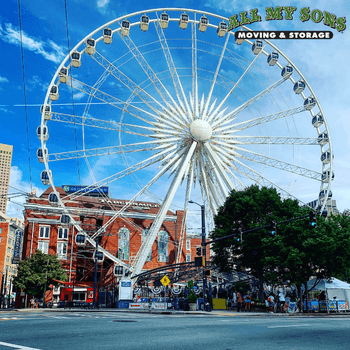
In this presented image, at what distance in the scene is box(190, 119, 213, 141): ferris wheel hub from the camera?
4406cm

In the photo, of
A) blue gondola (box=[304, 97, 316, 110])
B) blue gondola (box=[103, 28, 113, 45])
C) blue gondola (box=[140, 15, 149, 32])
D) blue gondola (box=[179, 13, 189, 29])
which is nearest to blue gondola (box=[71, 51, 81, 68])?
blue gondola (box=[103, 28, 113, 45])

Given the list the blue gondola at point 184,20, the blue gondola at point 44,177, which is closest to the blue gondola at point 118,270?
the blue gondola at point 44,177

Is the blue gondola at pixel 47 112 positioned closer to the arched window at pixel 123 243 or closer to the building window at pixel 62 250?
the building window at pixel 62 250

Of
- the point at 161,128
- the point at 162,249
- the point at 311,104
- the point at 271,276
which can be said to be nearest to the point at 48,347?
the point at 271,276

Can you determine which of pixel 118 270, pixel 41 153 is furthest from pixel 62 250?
pixel 41 153

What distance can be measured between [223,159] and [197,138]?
4.38 meters

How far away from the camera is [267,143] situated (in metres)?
46.2

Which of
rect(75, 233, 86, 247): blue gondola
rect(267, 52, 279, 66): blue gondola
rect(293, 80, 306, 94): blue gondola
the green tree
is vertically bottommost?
the green tree

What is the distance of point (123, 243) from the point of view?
65.9 m

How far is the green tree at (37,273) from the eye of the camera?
163 ft

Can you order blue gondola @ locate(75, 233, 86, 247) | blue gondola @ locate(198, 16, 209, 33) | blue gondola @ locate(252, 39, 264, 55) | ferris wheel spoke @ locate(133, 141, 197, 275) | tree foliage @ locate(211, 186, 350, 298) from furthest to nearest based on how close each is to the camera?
blue gondola @ locate(198, 16, 209, 33)
blue gondola @ locate(75, 233, 86, 247)
blue gondola @ locate(252, 39, 264, 55)
ferris wheel spoke @ locate(133, 141, 197, 275)
tree foliage @ locate(211, 186, 350, 298)

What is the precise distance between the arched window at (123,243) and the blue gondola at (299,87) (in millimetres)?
35956

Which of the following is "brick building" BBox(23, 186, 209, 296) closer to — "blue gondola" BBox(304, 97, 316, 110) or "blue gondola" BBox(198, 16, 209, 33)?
"blue gondola" BBox(304, 97, 316, 110)

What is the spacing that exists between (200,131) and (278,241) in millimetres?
15950
